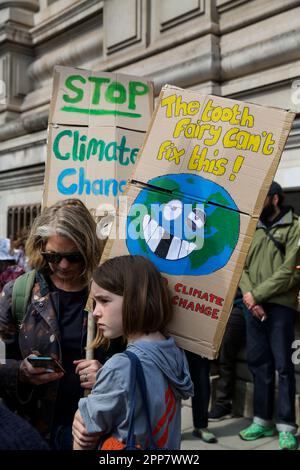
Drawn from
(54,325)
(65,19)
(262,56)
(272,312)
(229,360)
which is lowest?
(229,360)

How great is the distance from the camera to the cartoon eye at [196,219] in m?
1.90

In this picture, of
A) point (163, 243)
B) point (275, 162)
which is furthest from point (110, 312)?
point (275, 162)

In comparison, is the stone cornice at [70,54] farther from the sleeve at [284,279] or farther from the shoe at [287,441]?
the shoe at [287,441]

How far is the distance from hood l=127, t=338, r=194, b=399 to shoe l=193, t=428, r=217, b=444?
2.52m

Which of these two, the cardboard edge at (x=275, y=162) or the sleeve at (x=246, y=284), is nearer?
the cardboard edge at (x=275, y=162)

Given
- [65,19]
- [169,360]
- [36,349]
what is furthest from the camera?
[65,19]

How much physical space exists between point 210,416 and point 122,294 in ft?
10.4

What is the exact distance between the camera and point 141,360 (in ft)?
5.25

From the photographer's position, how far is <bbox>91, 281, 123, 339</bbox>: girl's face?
171 centimetres

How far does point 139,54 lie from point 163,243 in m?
4.71

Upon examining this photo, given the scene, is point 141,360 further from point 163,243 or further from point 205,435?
point 205,435

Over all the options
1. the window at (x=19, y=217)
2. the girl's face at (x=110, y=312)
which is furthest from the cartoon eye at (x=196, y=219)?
the window at (x=19, y=217)

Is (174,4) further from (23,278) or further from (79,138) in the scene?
(23,278)

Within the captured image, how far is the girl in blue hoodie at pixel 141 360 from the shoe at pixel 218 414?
2.93m
